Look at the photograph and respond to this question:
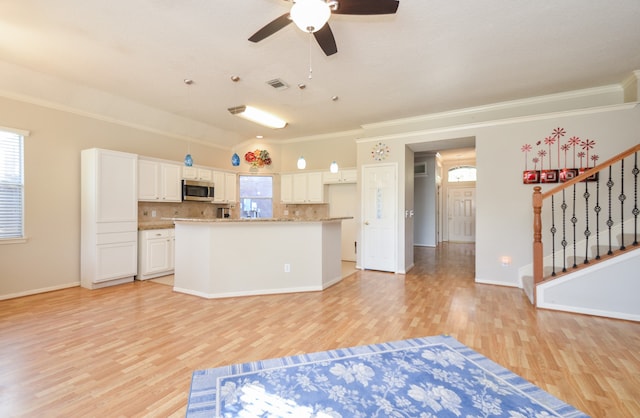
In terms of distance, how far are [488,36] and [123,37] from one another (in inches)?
148

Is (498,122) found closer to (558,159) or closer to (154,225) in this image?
(558,159)

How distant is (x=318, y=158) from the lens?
7129mm

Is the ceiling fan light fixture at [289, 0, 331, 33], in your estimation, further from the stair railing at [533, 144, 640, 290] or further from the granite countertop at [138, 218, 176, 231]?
the granite countertop at [138, 218, 176, 231]

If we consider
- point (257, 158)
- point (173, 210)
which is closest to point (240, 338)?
point (173, 210)

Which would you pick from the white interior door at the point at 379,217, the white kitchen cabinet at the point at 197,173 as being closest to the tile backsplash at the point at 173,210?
the white kitchen cabinet at the point at 197,173

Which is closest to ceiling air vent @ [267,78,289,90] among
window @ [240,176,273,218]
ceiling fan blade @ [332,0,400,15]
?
ceiling fan blade @ [332,0,400,15]

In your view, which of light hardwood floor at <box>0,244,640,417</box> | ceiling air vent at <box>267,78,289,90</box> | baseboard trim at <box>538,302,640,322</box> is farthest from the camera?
ceiling air vent at <box>267,78,289,90</box>

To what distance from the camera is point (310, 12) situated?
5.95ft

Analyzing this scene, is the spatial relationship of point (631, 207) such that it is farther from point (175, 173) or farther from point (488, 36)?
point (175, 173)

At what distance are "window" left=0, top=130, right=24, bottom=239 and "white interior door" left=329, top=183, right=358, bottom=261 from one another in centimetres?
535

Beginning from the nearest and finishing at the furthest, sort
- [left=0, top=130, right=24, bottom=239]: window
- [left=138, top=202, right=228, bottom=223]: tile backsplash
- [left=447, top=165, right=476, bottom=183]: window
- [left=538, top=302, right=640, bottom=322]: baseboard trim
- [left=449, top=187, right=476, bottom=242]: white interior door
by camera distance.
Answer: [left=538, top=302, right=640, bottom=322]: baseboard trim → [left=0, top=130, right=24, bottom=239]: window → [left=138, top=202, right=228, bottom=223]: tile backsplash → [left=449, top=187, right=476, bottom=242]: white interior door → [left=447, top=165, right=476, bottom=183]: window

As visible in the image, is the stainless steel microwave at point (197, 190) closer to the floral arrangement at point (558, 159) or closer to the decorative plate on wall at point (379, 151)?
the decorative plate on wall at point (379, 151)

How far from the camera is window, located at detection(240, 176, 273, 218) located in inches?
293

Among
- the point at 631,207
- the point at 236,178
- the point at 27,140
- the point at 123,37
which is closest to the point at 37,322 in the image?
the point at 27,140
